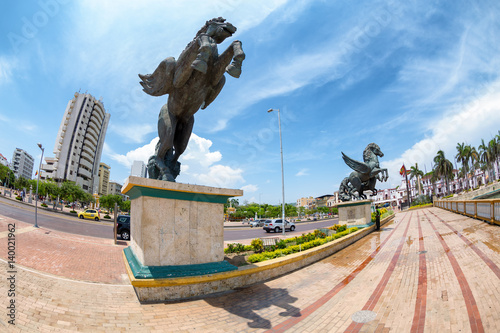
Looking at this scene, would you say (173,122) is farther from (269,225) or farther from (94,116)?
(94,116)

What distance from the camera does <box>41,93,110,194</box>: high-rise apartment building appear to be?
6288 cm

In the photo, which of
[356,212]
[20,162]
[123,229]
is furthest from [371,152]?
[20,162]

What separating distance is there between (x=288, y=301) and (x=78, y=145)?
8134 centimetres

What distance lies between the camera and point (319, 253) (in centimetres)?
782

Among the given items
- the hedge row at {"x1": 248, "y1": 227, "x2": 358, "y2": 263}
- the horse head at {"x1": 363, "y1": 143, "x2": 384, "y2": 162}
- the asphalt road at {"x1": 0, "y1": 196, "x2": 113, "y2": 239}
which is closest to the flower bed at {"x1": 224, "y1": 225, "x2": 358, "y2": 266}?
the hedge row at {"x1": 248, "y1": 227, "x2": 358, "y2": 263}

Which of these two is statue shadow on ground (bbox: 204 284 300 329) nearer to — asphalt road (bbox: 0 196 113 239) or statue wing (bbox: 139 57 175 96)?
statue wing (bbox: 139 57 175 96)

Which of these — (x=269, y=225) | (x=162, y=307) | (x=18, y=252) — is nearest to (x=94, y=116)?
(x=269, y=225)

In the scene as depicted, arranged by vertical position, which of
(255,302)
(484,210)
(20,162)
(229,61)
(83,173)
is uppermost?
(20,162)

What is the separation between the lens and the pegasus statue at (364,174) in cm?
1473

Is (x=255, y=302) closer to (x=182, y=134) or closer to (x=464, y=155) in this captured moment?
(x=182, y=134)

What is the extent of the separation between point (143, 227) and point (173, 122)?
242 cm

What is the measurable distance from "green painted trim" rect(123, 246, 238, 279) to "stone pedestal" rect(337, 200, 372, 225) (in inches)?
482

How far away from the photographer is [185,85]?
15.9ft

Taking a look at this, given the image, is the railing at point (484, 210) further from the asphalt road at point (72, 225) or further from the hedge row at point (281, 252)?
the asphalt road at point (72, 225)
